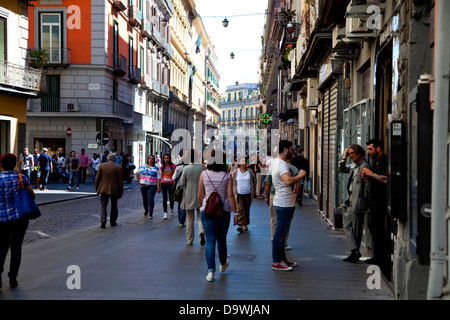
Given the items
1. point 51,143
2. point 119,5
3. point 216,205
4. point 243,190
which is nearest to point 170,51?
point 119,5

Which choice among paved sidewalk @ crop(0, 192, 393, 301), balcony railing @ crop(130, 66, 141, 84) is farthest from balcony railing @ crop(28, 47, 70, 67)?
paved sidewalk @ crop(0, 192, 393, 301)

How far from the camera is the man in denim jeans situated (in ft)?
26.6

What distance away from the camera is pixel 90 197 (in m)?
22.4

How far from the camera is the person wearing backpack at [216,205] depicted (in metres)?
7.70

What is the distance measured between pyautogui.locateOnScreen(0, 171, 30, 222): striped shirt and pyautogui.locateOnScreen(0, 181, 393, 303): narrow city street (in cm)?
89

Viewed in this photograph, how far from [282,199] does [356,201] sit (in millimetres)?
1155

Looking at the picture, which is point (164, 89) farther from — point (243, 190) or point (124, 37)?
point (243, 190)

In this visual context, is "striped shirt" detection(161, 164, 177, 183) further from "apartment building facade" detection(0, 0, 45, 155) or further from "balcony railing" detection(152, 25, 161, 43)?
"balcony railing" detection(152, 25, 161, 43)

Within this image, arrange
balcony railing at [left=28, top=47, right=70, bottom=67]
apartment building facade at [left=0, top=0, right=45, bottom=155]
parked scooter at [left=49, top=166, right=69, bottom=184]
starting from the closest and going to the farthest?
apartment building facade at [left=0, top=0, right=45, bottom=155] → parked scooter at [left=49, top=166, right=69, bottom=184] → balcony railing at [left=28, top=47, right=70, bottom=67]

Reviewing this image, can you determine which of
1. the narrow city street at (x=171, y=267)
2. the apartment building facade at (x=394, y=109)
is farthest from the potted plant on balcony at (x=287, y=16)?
the narrow city street at (x=171, y=267)

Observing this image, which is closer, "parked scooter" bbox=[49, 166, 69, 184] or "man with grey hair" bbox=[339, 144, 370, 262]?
"man with grey hair" bbox=[339, 144, 370, 262]

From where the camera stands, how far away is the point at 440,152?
15.6ft

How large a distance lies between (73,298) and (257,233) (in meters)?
6.19

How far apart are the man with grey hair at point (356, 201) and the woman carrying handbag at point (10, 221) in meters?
4.57
